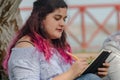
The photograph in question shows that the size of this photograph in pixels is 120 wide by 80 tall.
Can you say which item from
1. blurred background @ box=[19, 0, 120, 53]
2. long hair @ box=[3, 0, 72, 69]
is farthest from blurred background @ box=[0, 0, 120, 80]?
long hair @ box=[3, 0, 72, 69]

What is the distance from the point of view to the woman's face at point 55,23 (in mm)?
4695

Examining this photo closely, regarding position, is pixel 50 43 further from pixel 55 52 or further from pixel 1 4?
pixel 1 4

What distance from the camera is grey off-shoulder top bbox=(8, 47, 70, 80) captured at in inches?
181

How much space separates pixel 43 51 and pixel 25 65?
7.1 inches

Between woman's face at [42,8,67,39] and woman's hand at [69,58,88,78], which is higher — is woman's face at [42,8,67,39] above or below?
above

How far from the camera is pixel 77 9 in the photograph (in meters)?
12.6

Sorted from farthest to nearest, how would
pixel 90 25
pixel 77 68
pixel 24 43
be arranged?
1. pixel 90 25
2. pixel 24 43
3. pixel 77 68

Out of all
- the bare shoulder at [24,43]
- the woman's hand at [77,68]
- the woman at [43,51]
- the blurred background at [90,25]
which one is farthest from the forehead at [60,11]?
the blurred background at [90,25]

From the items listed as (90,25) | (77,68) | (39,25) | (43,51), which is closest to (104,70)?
(77,68)

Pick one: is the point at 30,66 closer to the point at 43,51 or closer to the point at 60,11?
the point at 43,51

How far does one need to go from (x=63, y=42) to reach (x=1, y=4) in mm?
1250

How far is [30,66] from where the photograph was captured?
4.61m

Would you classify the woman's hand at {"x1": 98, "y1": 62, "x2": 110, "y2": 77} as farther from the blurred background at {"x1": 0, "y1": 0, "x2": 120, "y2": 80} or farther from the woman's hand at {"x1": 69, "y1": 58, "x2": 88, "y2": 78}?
the blurred background at {"x1": 0, "y1": 0, "x2": 120, "y2": 80}

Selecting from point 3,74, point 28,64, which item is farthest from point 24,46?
point 3,74
